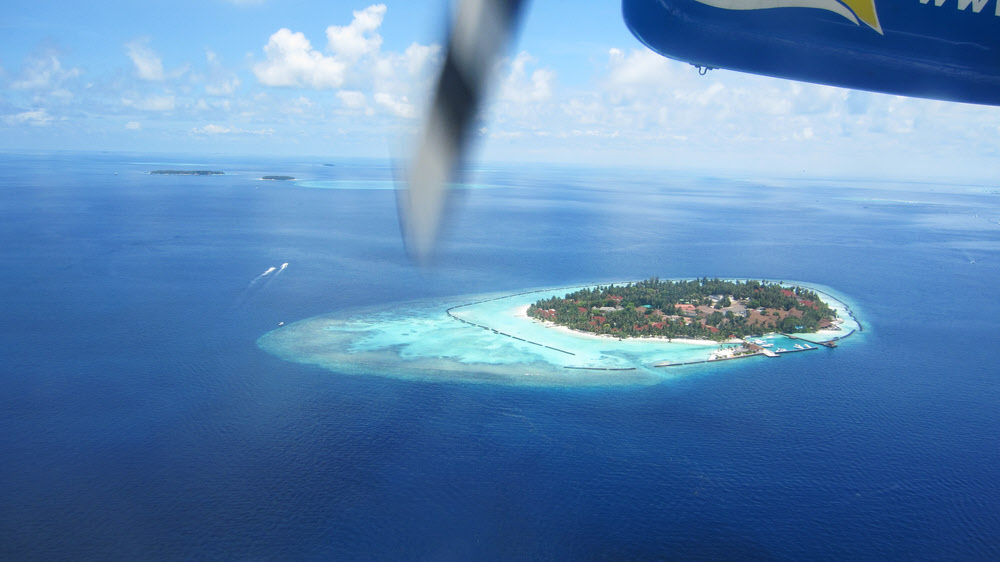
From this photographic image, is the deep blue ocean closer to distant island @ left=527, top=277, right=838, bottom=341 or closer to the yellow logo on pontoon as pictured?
distant island @ left=527, top=277, right=838, bottom=341

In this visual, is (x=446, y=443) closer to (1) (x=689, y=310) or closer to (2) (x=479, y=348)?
(2) (x=479, y=348)

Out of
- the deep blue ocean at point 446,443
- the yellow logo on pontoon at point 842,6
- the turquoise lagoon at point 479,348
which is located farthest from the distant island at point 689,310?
the yellow logo on pontoon at point 842,6

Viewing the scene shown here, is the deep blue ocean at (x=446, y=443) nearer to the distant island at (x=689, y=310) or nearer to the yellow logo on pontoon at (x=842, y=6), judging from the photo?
the distant island at (x=689, y=310)

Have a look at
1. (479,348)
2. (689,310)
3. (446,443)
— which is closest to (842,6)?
(446,443)

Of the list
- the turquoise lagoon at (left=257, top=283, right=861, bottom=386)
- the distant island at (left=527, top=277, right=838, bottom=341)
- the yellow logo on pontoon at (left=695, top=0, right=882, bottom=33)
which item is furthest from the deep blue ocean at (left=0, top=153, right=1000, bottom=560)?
the yellow logo on pontoon at (left=695, top=0, right=882, bottom=33)

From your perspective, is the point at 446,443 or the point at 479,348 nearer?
the point at 446,443

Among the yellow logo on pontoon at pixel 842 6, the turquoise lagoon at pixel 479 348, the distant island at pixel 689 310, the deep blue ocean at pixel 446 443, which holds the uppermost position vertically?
the yellow logo on pontoon at pixel 842 6
